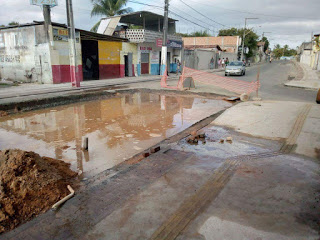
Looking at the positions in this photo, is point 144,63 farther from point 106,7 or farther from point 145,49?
point 106,7

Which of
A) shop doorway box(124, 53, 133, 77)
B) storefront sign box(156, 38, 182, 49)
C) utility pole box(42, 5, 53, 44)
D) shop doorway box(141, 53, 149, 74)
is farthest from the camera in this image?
shop doorway box(141, 53, 149, 74)

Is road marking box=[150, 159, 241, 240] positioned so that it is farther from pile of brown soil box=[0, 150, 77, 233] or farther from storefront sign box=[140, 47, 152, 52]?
storefront sign box=[140, 47, 152, 52]

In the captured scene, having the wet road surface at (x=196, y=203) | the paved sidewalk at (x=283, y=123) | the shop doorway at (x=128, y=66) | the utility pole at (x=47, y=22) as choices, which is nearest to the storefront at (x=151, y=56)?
the shop doorway at (x=128, y=66)

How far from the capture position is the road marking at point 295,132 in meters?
5.66

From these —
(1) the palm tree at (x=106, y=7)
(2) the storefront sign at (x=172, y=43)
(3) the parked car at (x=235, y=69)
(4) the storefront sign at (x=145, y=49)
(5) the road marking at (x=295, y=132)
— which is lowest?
(5) the road marking at (x=295, y=132)

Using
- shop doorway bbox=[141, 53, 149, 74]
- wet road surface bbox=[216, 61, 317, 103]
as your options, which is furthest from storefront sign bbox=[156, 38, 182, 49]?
wet road surface bbox=[216, 61, 317, 103]

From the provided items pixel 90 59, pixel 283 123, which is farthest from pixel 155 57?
pixel 283 123

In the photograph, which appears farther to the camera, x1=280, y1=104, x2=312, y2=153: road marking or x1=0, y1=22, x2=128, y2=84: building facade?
x1=0, y1=22, x2=128, y2=84: building facade

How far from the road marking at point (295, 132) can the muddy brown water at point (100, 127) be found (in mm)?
3125

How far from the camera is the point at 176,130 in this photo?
7824 millimetres

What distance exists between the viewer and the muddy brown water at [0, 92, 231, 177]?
19.0ft

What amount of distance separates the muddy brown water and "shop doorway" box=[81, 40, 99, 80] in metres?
10.5

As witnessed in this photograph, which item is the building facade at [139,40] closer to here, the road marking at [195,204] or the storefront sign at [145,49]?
the storefront sign at [145,49]

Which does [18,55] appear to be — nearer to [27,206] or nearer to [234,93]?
[234,93]
